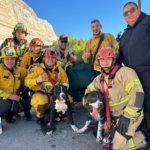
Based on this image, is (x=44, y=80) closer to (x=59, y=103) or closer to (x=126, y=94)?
(x=59, y=103)

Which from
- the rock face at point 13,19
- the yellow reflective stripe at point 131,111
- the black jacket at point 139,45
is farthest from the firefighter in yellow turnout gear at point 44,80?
the rock face at point 13,19

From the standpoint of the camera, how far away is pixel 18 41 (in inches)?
181

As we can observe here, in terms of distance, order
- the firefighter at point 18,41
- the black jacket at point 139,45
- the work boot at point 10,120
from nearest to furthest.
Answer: the black jacket at point 139,45 → the work boot at point 10,120 → the firefighter at point 18,41

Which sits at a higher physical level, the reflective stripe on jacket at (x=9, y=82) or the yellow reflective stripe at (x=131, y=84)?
the yellow reflective stripe at (x=131, y=84)

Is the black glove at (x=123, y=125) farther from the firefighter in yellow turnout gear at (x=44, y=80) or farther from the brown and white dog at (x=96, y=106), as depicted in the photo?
the firefighter in yellow turnout gear at (x=44, y=80)

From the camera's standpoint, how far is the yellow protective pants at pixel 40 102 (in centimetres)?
329

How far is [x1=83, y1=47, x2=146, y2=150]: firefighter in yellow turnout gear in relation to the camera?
2.11 meters

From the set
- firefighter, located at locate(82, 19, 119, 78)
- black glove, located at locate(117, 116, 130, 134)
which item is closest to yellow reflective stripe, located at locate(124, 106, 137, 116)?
black glove, located at locate(117, 116, 130, 134)

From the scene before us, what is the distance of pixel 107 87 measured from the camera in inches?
95.0

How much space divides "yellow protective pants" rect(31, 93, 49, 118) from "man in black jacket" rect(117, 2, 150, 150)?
6.58 ft

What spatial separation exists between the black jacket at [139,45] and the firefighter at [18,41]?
3.31 m

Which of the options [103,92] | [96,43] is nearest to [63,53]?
[96,43]

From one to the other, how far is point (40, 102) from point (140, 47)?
7.79 feet

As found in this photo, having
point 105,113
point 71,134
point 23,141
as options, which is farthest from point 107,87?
point 23,141
